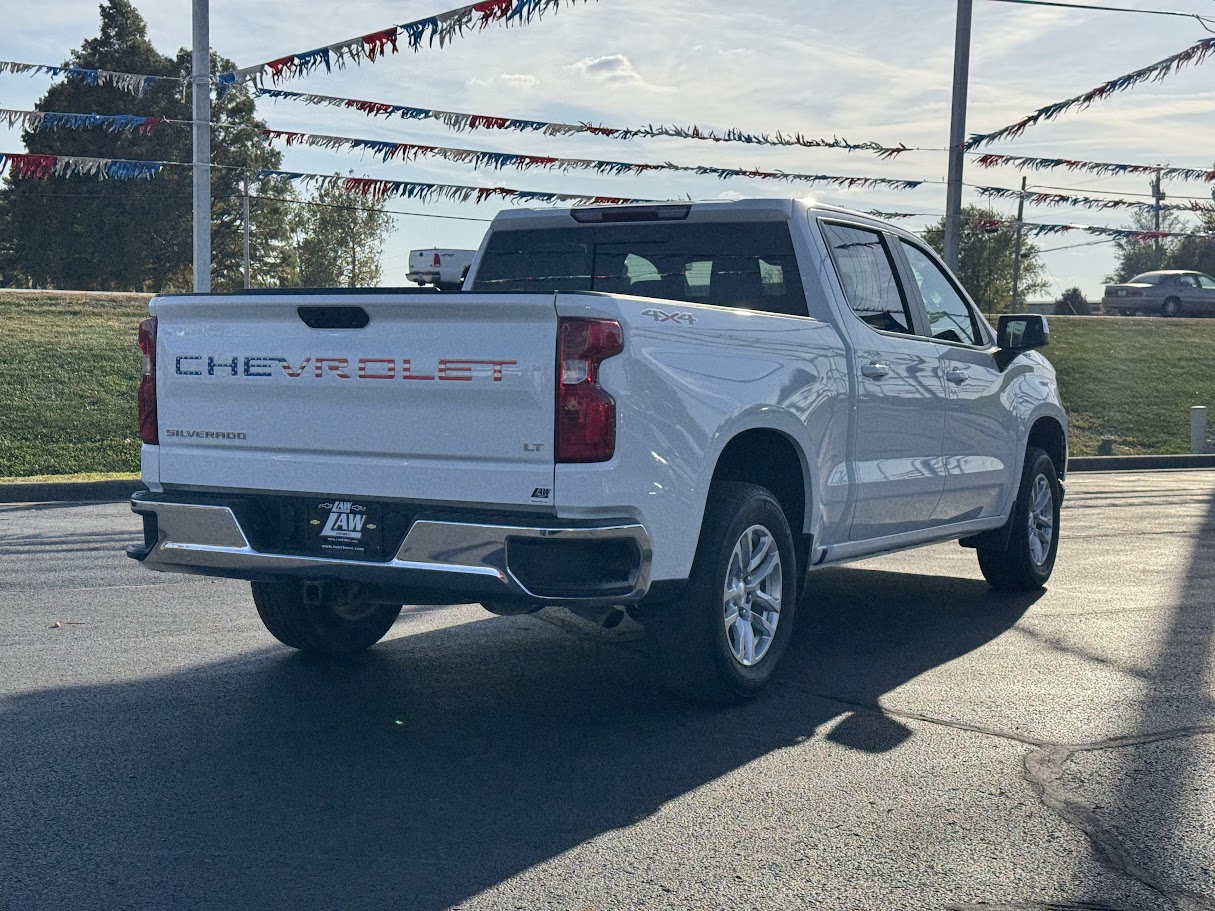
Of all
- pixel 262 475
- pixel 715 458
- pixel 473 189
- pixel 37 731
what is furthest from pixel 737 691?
pixel 473 189

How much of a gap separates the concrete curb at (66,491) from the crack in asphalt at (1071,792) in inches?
417

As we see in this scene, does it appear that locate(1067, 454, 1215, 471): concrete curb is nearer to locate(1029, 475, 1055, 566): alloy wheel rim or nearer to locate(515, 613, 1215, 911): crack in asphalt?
locate(1029, 475, 1055, 566): alloy wheel rim

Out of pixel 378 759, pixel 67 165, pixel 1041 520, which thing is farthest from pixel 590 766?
pixel 67 165

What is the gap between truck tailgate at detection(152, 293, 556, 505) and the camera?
4.85 m

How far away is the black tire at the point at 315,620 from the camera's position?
6.36 metres

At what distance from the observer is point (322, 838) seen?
161 inches

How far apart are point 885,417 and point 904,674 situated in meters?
1.22

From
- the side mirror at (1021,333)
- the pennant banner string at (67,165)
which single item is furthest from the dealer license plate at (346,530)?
the pennant banner string at (67,165)

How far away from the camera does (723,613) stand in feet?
18.0

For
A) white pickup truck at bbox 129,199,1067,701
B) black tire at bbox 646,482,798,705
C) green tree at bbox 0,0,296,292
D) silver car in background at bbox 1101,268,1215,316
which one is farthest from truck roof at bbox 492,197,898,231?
green tree at bbox 0,0,296,292

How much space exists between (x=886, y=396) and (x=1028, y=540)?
91.2 inches

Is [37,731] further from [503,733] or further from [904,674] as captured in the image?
[904,674]

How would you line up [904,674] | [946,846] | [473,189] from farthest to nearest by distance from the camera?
[473,189] < [904,674] < [946,846]

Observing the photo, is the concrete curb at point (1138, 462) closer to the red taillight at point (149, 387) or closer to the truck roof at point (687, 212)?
the truck roof at point (687, 212)
